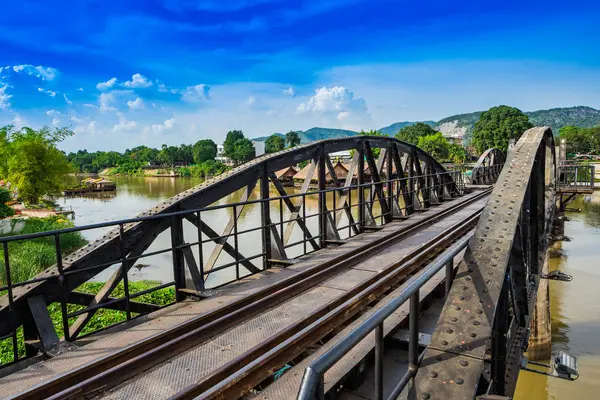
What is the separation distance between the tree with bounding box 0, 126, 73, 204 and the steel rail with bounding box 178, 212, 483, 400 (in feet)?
124

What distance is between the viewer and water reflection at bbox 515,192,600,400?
1247cm

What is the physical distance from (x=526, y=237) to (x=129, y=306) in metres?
4.59

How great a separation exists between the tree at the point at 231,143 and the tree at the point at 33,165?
3235 inches

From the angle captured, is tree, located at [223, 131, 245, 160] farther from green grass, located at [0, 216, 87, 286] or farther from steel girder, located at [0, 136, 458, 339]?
steel girder, located at [0, 136, 458, 339]

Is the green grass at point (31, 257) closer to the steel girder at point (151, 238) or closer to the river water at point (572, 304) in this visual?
the river water at point (572, 304)

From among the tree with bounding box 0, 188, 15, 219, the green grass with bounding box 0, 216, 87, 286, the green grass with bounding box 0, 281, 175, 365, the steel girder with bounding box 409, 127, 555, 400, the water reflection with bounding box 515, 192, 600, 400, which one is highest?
the steel girder with bounding box 409, 127, 555, 400

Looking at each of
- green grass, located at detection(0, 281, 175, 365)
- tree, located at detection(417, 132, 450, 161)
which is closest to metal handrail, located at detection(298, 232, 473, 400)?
green grass, located at detection(0, 281, 175, 365)

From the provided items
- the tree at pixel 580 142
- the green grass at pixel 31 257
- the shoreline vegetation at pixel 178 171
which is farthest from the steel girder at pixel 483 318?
the tree at pixel 580 142

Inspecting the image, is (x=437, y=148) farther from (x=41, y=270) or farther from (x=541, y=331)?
(x=41, y=270)

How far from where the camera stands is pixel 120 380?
348 cm

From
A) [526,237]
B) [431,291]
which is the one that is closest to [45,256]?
[431,291]

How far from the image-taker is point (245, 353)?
12.2 feet

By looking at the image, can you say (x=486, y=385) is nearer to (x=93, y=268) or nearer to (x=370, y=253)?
(x=93, y=268)

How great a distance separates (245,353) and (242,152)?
113 metres
